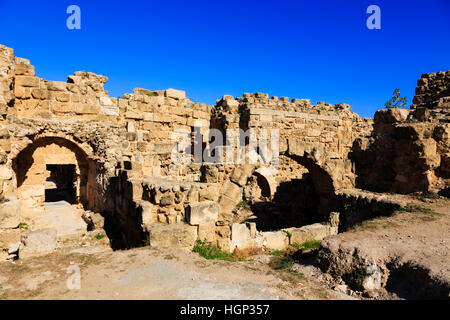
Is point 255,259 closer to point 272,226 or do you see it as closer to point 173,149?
point 272,226

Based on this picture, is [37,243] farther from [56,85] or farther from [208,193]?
[56,85]

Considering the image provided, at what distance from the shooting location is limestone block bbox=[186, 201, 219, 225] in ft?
14.4

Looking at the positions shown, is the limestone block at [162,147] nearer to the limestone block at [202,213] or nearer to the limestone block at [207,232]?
the limestone block at [202,213]

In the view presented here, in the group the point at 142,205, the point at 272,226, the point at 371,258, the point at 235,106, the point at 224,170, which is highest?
the point at 235,106

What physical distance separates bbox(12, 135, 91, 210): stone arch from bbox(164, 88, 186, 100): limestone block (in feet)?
12.6

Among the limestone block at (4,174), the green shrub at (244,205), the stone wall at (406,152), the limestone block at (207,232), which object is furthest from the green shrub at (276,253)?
the limestone block at (4,174)

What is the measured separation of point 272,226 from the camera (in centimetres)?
843

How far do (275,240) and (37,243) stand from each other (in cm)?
412

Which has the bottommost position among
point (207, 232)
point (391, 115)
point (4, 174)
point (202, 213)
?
point (207, 232)

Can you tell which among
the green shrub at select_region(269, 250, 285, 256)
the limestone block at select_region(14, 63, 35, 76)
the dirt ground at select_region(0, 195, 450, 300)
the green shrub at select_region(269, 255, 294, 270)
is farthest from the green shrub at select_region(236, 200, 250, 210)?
the limestone block at select_region(14, 63, 35, 76)

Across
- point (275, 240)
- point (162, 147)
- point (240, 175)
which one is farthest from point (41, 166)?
point (275, 240)

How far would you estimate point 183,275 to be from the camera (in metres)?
2.87

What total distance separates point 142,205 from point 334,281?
3094 millimetres
